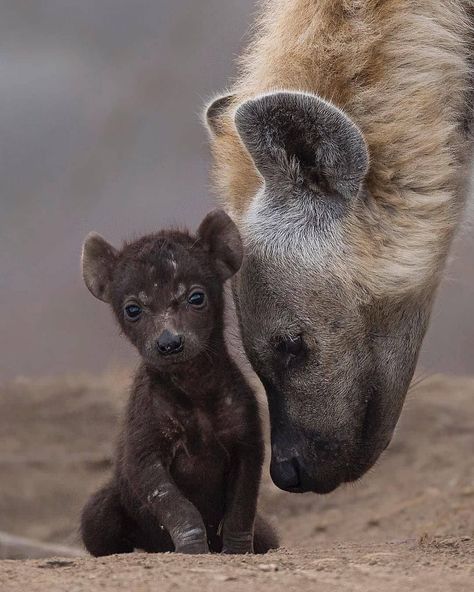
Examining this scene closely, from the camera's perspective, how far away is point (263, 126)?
11.3 ft

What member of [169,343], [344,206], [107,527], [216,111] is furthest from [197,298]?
[216,111]

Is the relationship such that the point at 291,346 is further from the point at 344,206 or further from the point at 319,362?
the point at 344,206

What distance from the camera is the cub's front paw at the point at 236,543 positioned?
3465 millimetres

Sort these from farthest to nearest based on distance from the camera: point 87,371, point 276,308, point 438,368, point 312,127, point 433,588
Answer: point 87,371 < point 438,368 < point 276,308 < point 312,127 < point 433,588

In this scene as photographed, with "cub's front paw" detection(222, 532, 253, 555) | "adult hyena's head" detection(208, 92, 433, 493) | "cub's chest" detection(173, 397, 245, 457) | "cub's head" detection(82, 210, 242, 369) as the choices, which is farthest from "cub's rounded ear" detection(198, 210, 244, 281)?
"cub's front paw" detection(222, 532, 253, 555)

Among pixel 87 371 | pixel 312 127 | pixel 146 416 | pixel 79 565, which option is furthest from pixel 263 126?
pixel 87 371

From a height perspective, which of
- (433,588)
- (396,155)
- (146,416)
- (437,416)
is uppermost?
(396,155)

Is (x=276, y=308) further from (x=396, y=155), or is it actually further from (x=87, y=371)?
(x=87, y=371)

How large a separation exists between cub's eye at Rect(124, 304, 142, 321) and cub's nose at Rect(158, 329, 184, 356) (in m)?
0.13

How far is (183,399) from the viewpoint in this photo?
350cm

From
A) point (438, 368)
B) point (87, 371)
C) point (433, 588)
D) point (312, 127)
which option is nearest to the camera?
point (433, 588)

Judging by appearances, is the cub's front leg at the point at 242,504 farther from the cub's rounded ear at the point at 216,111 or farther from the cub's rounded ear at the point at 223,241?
the cub's rounded ear at the point at 216,111

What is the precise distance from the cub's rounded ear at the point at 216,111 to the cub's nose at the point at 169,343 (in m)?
0.90

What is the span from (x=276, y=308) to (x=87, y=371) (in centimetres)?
473
